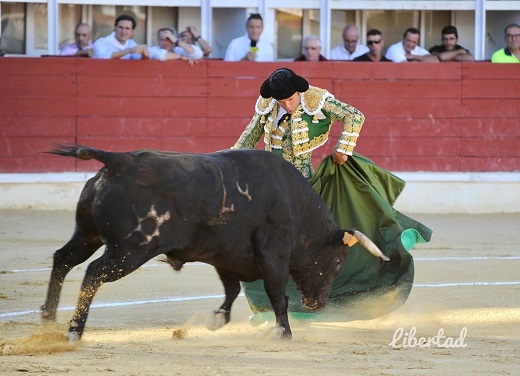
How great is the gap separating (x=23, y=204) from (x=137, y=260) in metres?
5.49

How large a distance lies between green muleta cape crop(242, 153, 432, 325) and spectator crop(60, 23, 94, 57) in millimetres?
4745

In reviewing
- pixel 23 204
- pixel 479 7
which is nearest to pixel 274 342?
pixel 23 204

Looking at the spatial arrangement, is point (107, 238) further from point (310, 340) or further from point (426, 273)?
point (426, 273)

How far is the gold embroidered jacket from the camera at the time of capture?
5.05 meters

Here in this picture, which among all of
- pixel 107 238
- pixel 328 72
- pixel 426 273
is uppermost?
pixel 328 72

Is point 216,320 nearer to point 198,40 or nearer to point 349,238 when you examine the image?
point 349,238

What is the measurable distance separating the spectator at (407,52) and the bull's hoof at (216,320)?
5.66 m

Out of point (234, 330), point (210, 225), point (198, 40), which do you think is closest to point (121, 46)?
point (198, 40)

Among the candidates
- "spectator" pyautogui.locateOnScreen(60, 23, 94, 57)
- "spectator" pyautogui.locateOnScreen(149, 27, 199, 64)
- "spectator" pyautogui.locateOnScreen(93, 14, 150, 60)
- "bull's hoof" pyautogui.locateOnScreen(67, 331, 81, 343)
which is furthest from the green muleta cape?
"spectator" pyautogui.locateOnScreen(60, 23, 94, 57)

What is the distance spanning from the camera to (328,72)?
32.8 feet

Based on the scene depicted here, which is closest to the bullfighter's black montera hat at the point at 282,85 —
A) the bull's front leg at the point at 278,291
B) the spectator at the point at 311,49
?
the bull's front leg at the point at 278,291

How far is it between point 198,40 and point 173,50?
0.23 metres

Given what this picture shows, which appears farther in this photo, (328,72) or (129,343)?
(328,72)

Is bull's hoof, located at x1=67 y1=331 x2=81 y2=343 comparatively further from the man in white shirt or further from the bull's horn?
the man in white shirt
